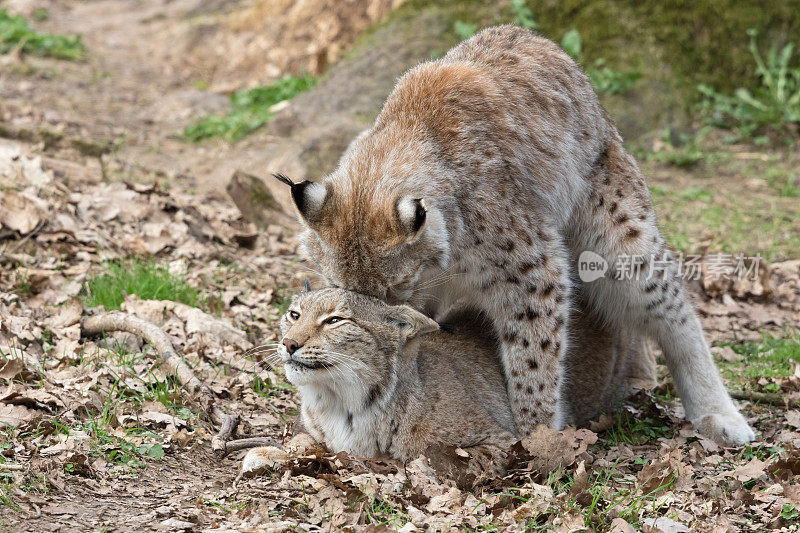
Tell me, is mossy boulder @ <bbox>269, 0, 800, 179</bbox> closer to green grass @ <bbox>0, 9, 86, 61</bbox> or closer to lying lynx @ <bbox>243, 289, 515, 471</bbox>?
green grass @ <bbox>0, 9, 86, 61</bbox>

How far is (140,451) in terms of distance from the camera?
4512mm

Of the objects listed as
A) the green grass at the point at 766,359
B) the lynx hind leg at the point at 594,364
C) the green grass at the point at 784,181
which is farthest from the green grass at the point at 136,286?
the green grass at the point at 784,181

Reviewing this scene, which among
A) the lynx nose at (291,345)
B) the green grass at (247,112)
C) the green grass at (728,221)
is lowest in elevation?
the green grass at (728,221)

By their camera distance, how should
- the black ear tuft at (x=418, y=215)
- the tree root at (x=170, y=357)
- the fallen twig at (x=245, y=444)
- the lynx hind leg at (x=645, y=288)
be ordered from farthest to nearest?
the lynx hind leg at (x=645, y=288)
the tree root at (x=170, y=357)
the fallen twig at (x=245, y=444)
the black ear tuft at (x=418, y=215)

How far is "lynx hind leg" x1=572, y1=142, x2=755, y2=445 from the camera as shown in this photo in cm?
593

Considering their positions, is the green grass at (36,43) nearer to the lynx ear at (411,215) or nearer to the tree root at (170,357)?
the tree root at (170,357)

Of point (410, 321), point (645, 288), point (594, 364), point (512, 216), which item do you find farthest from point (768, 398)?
point (410, 321)

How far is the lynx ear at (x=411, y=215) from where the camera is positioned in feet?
14.1

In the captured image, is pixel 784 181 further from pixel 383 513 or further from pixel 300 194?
pixel 383 513

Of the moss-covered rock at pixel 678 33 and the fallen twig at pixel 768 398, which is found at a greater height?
the moss-covered rock at pixel 678 33

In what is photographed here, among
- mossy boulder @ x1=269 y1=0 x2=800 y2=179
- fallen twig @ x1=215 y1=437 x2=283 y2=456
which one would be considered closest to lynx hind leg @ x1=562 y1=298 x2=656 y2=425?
fallen twig @ x1=215 y1=437 x2=283 y2=456

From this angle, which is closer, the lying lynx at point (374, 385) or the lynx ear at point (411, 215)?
the lynx ear at point (411, 215)

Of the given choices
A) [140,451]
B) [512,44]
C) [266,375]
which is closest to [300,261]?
[266,375]

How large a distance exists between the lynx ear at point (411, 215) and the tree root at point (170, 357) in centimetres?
172
